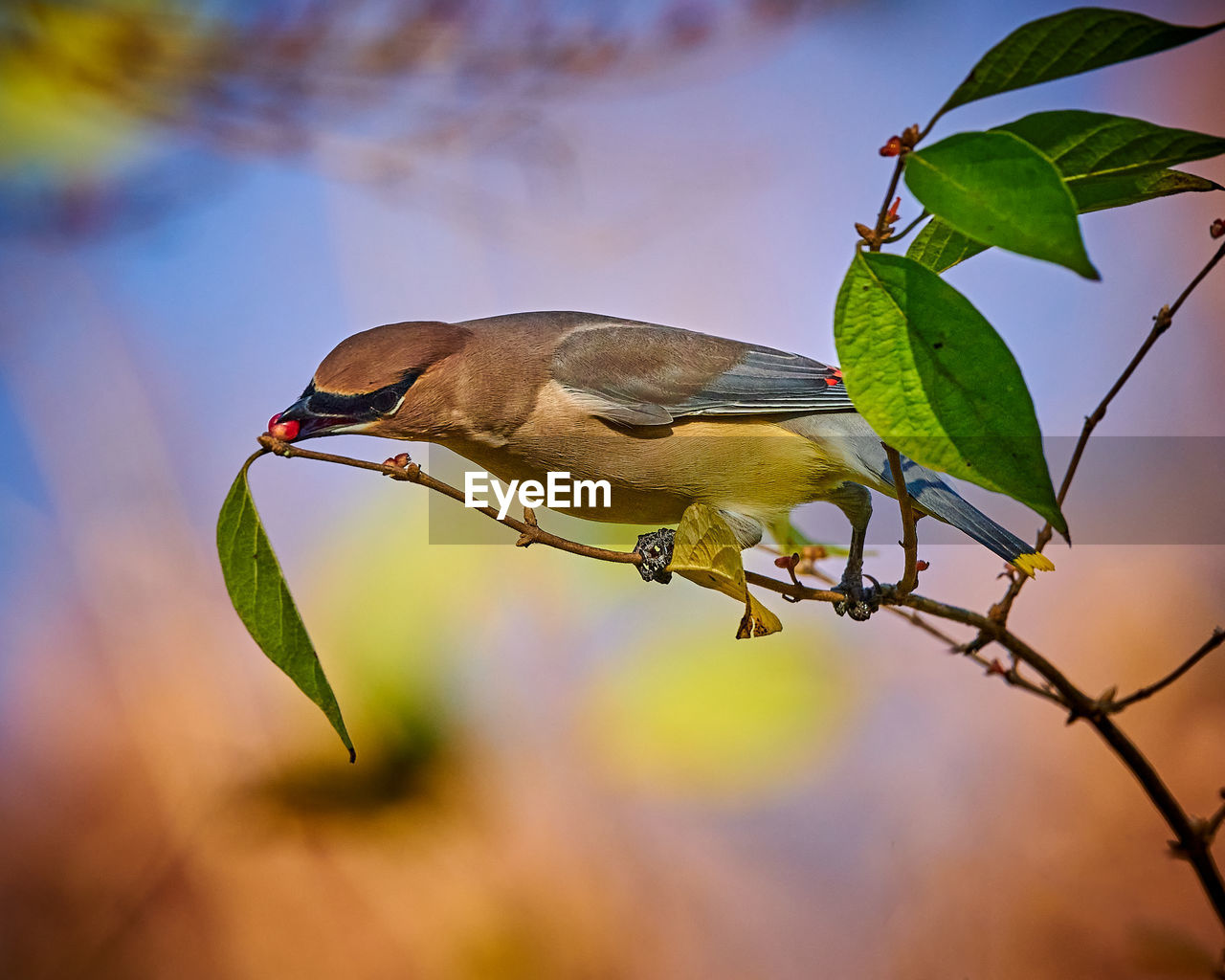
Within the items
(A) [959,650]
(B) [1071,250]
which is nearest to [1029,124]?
(B) [1071,250]

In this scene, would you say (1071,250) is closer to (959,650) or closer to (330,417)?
(959,650)

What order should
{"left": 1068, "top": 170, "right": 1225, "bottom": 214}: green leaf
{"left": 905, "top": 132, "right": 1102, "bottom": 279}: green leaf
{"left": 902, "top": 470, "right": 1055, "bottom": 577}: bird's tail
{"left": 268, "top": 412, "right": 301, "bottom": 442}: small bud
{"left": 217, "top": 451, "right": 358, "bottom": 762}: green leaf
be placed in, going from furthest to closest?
{"left": 902, "top": 470, "right": 1055, "bottom": 577}: bird's tail → {"left": 268, "top": 412, "right": 301, "bottom": 442}: small bud → {"left": 217, "top": 451, "right": 358, "bottom": 762}: green leaf → {"left": 1068, "top": 170, "right": 1225, "bottom": 214}: green leaf → {"left": 905, "top": 132, "right": 1102, "bottom": 279}: green leaf

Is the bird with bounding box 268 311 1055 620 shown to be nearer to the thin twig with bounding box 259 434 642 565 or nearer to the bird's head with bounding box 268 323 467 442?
the bird's head with bounding box 268 323 467 442

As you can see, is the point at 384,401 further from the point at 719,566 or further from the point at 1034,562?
the point at 1034,562

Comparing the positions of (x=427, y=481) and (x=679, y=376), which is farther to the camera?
(x=679, y=376)

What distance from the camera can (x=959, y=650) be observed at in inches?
30.9

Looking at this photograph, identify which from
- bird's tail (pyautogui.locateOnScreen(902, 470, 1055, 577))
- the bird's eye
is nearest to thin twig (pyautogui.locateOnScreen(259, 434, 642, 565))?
the bird's eye

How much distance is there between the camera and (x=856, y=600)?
36.9 inches

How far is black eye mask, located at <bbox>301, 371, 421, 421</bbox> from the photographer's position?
825mm

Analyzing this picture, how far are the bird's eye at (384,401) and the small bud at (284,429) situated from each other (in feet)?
0.24

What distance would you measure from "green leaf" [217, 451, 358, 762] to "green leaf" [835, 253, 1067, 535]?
42 centimetres

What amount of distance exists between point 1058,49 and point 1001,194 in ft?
0.33

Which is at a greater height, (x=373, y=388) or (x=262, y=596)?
(x=373, y=388)

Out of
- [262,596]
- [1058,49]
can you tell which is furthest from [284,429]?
[1058,49]
